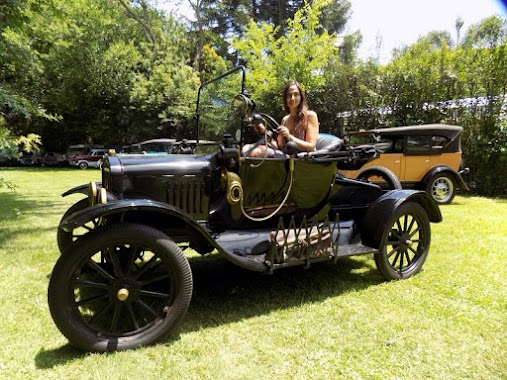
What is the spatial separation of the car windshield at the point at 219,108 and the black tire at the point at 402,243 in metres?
1.76

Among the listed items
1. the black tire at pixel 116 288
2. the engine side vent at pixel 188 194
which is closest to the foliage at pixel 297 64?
the engine side vent at pixel 188 194

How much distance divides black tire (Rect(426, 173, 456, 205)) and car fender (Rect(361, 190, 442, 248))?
527 centimetres

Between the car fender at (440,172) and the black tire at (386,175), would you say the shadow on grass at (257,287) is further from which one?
the car fender at (440,172)

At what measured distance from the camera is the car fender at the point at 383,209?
3.67m

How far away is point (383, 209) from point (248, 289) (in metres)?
1.53

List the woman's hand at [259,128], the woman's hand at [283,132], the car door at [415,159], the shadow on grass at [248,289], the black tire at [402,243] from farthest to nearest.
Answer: the car door at [415,159] < the black tire at [402,243] < the woman's hand at [283,132] < the woman's hand at [259,128] < the shadow on grass at [248,289]

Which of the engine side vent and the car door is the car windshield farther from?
the car door

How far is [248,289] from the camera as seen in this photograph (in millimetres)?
3557

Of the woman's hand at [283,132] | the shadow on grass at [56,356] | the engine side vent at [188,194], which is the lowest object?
the shadow on grass at [56,356]

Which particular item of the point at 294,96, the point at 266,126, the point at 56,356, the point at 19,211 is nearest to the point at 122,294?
the point at 56,356

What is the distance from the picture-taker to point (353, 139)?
9.80 metres

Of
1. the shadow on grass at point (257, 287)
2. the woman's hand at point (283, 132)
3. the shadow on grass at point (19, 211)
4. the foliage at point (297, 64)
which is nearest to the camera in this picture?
the shadow on grass at point (257, 287)

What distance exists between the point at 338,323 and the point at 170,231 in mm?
1482

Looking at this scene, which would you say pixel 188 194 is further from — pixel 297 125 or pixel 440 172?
pixel 440 172
